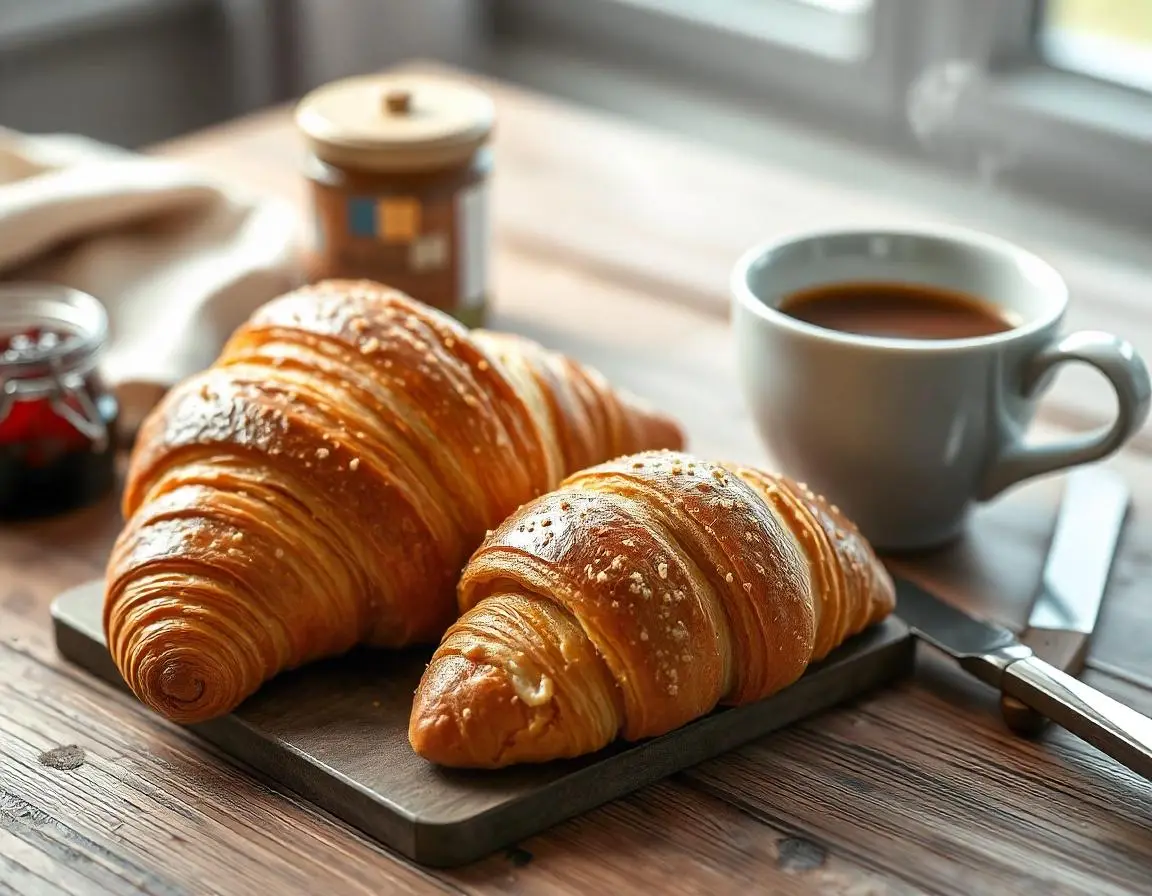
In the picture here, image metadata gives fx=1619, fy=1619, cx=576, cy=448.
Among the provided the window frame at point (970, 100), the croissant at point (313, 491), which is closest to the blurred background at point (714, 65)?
the window frame at point (970, 100)

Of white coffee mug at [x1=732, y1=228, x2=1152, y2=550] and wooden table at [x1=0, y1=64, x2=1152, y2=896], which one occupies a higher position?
white coffee mug at [x1=732, y1=228, x2=1152, y2=550]

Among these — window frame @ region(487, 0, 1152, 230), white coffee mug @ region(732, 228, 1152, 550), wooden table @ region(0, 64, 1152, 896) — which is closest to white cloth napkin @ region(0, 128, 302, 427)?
wooden table @ region(0, 64, 1152, 896)

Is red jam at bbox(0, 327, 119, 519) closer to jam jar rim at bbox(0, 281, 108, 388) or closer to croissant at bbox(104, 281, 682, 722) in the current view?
jam jar rim at bbox(0, 281, 108, 388)

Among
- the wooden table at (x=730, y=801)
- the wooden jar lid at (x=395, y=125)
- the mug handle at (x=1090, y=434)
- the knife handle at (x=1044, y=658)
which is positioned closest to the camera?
the wooden table at (x=730, y=801)

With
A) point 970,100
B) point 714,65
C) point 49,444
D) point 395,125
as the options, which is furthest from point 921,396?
point 714,65

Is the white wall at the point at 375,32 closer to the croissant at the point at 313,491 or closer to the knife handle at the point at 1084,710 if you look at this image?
the croissant at the point at 313,491

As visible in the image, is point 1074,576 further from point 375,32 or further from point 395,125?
point 375,32
